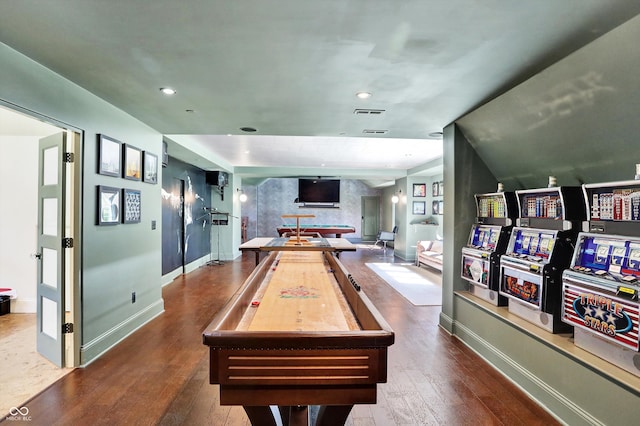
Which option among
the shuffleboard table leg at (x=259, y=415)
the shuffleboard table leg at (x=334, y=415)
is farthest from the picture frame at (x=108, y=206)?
the shuffleboard table leg at (x=334, y=415)

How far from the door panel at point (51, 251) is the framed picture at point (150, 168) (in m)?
1.00

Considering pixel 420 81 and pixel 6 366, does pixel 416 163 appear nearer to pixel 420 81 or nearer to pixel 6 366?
pixel 420 81

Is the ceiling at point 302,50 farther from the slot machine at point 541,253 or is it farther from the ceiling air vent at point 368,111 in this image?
the slot machine at point 541,253

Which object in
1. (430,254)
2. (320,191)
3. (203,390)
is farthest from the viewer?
(320,191)

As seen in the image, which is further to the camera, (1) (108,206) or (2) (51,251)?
(1) (108,206)

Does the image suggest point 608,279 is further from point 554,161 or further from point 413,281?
point 413,281

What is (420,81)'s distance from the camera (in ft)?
8.59

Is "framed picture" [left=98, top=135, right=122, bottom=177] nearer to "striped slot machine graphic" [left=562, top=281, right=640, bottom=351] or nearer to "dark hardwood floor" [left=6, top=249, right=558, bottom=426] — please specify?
"dark hardwood floor" [left=6, top=249, right=558, bottom=426]

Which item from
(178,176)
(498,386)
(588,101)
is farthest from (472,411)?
(178,176)

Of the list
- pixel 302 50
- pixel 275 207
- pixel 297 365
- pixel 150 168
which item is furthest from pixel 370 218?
pixel 297 365

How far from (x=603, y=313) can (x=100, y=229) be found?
4.13 meters

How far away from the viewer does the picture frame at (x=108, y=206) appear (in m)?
3.17

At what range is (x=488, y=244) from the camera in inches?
135

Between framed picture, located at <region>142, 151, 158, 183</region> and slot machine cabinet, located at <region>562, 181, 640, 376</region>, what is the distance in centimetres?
438
